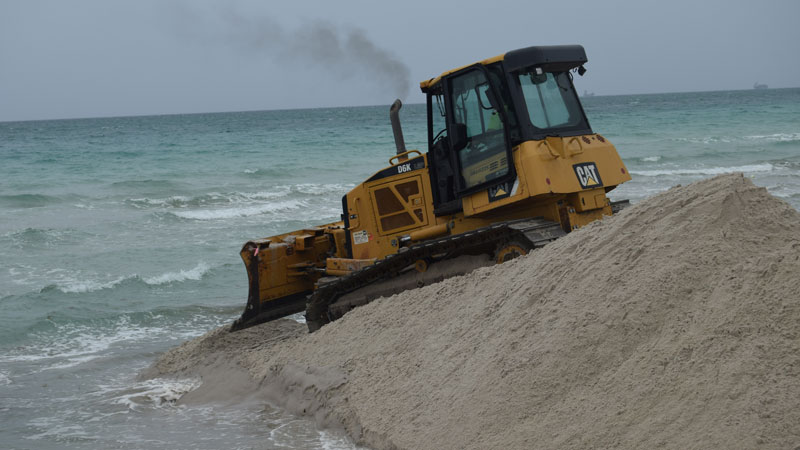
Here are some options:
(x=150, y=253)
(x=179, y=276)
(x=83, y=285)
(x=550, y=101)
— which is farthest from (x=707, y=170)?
(x=550, y=101)

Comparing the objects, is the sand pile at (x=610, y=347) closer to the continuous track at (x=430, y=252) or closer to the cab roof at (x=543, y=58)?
the continuous track at (x=430, y=252)

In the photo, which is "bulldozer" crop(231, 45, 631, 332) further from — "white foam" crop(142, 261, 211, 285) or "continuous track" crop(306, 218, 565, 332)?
"white foam" crop(142, 261, 211, 285)

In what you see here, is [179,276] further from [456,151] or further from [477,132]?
[477,132]

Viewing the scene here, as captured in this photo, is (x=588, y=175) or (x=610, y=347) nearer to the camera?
(x=610, y=347)

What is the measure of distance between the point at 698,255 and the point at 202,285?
10.4 metres

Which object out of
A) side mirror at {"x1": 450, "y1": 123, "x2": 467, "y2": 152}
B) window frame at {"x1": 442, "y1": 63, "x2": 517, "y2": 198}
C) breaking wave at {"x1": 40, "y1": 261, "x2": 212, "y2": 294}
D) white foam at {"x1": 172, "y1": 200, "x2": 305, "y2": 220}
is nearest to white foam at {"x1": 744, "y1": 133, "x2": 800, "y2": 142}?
white foam at {"x1": 172, "y1": 200, "x2": 305, "y2": 220}

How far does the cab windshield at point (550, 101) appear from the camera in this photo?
7965 mm

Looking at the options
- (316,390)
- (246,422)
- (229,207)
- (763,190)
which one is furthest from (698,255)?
(229,207)

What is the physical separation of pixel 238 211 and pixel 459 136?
51.8ft

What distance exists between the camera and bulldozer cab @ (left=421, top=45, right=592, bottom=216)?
25.8 feet

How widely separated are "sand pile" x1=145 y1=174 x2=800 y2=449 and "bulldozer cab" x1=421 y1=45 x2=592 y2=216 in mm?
1358

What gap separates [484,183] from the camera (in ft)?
26.7

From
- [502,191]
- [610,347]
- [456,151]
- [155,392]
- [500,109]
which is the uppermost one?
[500,109]

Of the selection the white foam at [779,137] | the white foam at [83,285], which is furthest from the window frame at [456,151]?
the white foam at [779,137]
